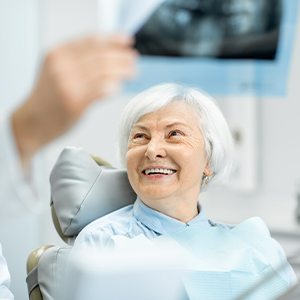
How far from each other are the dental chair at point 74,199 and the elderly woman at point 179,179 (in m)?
0.07

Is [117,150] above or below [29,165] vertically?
below

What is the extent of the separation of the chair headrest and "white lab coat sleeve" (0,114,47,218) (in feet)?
3.47

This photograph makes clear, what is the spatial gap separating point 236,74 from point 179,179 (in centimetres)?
127

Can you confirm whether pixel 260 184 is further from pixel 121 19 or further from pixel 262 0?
pixel 121 19

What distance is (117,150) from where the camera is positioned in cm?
204

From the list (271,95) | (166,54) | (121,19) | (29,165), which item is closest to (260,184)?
(271,95)

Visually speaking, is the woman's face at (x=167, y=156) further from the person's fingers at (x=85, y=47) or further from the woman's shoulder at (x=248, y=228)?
the person's fingers at (x=85, y=47)

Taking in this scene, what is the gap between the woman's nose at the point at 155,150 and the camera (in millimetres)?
1872

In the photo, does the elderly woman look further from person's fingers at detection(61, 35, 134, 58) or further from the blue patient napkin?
person's fingers at detection(61, 35, 134, 58)

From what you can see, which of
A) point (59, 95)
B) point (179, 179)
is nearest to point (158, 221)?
point (179, 179)

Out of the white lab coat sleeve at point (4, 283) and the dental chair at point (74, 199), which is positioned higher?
the dental chair at point (74, 199)

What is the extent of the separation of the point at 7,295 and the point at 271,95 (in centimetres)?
164

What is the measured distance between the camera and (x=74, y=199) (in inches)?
77.3

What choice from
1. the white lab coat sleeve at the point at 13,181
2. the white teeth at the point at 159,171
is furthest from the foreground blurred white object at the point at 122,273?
the white teeth at the point at 159,171
